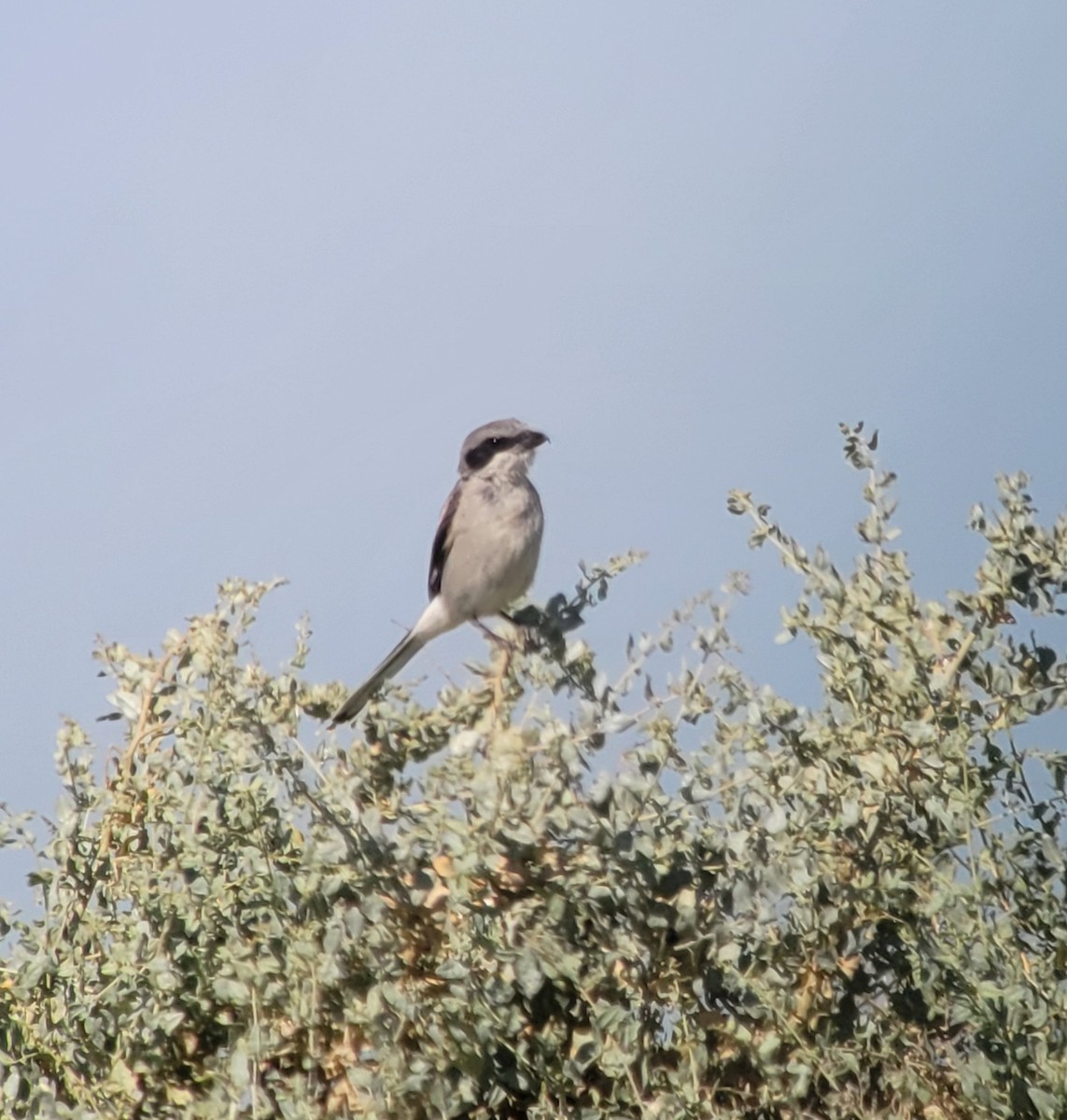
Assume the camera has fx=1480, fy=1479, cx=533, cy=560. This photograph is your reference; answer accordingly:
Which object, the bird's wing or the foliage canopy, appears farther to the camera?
the bird's wing

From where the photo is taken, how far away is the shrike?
367cm

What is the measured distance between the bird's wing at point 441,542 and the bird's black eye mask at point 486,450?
0.21ft

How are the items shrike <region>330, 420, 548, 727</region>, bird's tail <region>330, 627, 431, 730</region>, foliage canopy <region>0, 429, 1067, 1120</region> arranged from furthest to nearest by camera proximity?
shrike <region>330, 420, 548, 727</region> → bird's tail <region>330, 627, 431, 730</region> → foliage canopy <region>0, 429, 1067, 1120</region>

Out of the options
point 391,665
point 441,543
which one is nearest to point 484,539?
point 441,543

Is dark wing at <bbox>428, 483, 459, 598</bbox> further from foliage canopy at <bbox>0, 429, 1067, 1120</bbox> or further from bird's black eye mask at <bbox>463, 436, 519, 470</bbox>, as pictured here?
foliage canopy at <bbox>0, 429, 1067, 1120</bbox>

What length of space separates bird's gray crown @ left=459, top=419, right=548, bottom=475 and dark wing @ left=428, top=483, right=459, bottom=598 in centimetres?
11

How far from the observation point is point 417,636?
149 inches

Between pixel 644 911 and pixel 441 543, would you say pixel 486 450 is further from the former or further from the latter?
pixel 644 911

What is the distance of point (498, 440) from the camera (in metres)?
3.83

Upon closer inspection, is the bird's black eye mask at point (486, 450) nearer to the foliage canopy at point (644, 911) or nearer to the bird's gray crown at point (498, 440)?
the bird's gray crown at point (498, 440)

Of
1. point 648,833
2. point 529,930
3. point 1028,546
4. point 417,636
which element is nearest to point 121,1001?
point 529,930

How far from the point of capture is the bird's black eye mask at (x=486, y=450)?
12.6 ft

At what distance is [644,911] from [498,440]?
7.38ft

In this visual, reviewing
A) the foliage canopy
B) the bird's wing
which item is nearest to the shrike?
the bird's wing
